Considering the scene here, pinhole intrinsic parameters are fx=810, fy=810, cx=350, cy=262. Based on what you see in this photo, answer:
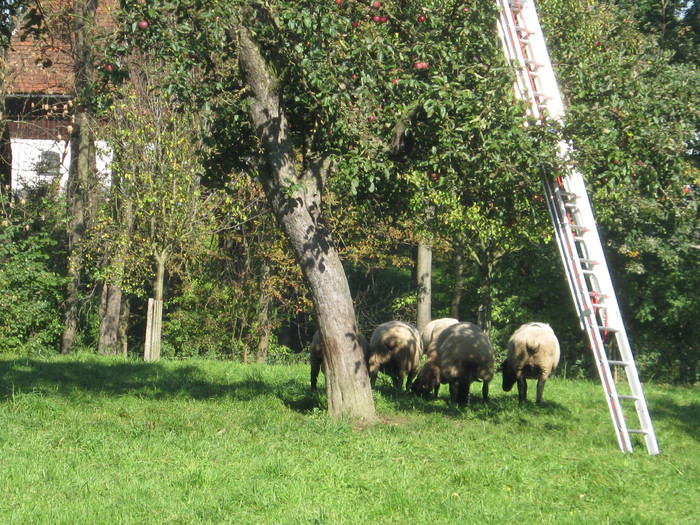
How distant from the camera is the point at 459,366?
13.1 meters

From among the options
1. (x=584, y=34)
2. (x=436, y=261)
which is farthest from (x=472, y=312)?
(x=584, y=34)

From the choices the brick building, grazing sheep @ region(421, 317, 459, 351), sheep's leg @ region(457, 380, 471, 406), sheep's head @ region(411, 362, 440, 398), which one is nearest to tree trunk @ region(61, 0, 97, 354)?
the brick building

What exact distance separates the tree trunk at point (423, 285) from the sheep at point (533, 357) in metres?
9.02

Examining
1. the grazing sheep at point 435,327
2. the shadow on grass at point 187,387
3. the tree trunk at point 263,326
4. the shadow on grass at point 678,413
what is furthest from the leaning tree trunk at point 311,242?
the tree trunk at point 263,326

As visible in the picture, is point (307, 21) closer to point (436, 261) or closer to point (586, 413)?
point (586, 413)

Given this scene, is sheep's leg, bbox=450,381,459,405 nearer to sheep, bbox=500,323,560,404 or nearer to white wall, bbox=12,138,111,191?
sheep, bbox=500,323,560,404

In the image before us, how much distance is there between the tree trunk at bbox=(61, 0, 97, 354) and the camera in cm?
2019

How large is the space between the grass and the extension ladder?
694 mm

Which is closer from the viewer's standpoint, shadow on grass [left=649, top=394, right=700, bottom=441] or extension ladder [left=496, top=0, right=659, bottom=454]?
extension ladder [left=496, top=0, right=659, bottom=454]

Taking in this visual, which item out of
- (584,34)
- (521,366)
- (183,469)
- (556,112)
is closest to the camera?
(183,469)

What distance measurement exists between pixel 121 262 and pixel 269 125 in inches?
405

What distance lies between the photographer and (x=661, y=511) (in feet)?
23.5

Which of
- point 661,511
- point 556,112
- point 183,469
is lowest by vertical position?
point 661,511

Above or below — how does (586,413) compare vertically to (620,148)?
below
